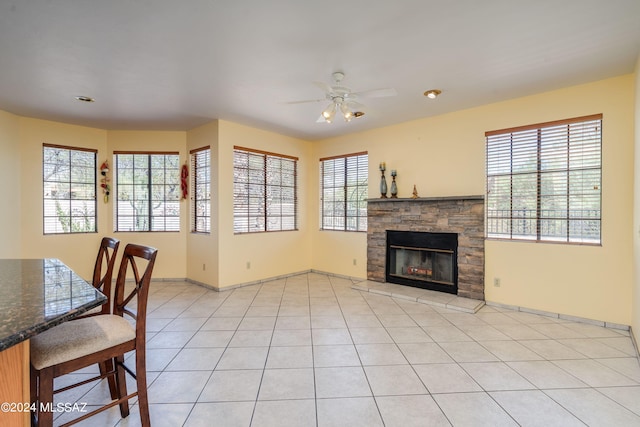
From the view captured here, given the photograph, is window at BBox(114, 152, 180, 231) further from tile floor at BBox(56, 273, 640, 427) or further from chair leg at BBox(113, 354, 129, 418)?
chair leg at BBox(113, 354, 129, 418)

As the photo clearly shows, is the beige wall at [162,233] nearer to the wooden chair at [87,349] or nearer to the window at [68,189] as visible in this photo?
the window at [68,189]

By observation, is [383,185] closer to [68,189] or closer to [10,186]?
[68,189]

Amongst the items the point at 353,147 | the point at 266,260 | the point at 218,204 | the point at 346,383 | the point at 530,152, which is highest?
the point at 353,147

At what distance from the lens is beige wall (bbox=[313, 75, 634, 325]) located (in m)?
3.22

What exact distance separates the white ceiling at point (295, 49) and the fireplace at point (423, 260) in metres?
1.96

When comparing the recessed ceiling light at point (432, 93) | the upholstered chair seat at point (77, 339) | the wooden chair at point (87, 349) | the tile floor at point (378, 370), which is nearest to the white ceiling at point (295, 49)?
the recessed ceiling light at point (432, 93)

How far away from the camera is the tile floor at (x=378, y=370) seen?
1.93m

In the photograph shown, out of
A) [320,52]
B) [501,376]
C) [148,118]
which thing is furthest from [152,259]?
[148,118]

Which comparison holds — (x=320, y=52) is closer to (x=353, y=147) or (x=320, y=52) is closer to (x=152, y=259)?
(x=152, y=259)

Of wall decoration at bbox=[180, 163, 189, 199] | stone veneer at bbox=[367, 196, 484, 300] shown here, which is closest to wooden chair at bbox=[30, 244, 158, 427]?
wall decoration at bbox=[180, 163, 189, 199]

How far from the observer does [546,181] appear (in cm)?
370

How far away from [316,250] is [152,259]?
451 cm

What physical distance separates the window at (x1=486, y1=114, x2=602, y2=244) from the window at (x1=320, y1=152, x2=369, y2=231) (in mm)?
2054

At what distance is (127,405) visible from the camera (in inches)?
75.7
